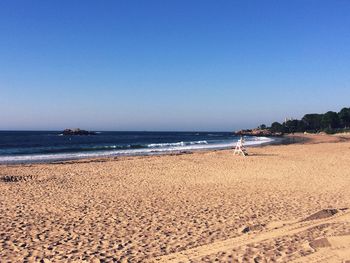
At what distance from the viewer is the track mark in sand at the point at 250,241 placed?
6430 mm

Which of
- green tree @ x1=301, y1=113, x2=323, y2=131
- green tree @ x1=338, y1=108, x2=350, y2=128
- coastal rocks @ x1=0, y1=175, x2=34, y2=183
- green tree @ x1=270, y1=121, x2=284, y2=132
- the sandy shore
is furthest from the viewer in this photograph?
green tree @ x1=270, y1=121, x2=284, y2=132

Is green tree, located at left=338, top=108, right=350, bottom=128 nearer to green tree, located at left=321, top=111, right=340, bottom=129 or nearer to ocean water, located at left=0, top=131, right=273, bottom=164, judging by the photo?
green tree, located at left=321, top=111, right=340, bottom=129

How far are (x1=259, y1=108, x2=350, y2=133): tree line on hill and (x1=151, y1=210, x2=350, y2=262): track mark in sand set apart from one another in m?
107

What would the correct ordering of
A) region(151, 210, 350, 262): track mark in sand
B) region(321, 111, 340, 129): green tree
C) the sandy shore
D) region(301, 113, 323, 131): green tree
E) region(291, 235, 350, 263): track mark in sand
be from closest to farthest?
region(291, 235, 350, 263): track mark in sand → region(151, 210, 350, 262): track mark in sand → the sandy shore → region(321, 111, 340, 129): green tree → region(301, 113, 323, 131): green tree

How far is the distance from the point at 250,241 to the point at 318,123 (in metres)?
131

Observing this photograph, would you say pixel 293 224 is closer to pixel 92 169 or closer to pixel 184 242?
pixel 184 242

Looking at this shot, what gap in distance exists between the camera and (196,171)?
20.1 m

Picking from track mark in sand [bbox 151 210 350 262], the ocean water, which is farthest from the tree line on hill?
track mark in sand [bbox 151 210 350 262]

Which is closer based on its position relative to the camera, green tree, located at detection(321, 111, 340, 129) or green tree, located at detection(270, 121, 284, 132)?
green tree, located at detection(321, 111, 340, 129)

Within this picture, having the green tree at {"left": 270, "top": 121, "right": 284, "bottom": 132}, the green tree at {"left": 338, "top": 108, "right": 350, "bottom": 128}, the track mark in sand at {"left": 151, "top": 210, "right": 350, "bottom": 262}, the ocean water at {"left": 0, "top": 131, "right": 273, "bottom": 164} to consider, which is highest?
the green tree at {"left": 338, "top": 108, "right": 350, "bottom": 128}

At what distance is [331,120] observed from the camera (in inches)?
4673

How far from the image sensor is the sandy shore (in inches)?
266

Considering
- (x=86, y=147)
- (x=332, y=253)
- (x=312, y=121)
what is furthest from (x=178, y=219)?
(x=312, y=121)

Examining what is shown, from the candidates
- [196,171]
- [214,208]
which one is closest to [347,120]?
[196,171]
